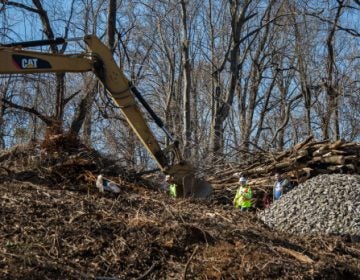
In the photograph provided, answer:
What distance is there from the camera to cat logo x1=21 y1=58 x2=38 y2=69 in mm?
9336

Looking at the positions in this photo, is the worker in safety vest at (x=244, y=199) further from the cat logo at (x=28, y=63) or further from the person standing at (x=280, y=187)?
the cat logo at (x=28, y=63)

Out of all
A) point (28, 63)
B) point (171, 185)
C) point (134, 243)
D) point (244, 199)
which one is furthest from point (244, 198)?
point (134, 243)

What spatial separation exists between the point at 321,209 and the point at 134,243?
18.1 ft

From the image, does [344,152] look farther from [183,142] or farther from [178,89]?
[178,89]

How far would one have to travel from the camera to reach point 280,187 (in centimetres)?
1434

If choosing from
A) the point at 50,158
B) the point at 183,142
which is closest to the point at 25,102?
the point at 183,142

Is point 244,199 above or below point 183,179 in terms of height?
below

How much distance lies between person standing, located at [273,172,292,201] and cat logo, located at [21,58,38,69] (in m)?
Result: 6.93

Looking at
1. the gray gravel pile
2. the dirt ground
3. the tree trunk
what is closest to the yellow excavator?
the gray gravel pile

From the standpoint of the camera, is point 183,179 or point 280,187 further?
point 280,187

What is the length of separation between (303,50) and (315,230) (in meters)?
19.7

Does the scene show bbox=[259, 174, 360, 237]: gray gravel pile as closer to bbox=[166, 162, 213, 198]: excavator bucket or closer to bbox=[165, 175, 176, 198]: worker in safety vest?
bbox=[166, 162, 213, 198]: excavator bucket

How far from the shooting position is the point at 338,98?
27312mm

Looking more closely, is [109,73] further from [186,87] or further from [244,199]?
[186,87]
